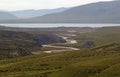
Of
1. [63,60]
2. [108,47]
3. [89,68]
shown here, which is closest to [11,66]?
[63,60]

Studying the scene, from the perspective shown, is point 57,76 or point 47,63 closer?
point 57,76

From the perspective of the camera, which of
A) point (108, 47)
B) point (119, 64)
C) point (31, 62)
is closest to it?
point (119, 64)

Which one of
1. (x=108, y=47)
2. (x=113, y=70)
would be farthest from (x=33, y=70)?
(x=108, y=47)

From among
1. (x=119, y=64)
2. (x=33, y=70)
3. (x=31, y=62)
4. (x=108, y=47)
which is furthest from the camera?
(x=108, y=47)

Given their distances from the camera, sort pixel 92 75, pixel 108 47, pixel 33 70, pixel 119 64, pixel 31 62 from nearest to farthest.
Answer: pixel 92 75 → pixel 119 64 → pixel 33 70 → pixel 31 62 → pixel 108 47

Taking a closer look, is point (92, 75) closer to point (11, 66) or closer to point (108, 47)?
point (11, 66)

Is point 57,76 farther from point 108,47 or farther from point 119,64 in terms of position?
point 108,47

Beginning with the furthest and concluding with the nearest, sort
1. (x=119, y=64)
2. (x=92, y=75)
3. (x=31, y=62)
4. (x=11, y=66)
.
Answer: (x=31, y=62)
(x=11, y=66)
(x=119, y=64)
(x=92, y=75)

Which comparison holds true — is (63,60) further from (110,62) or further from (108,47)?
(108,47)

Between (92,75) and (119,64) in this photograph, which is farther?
(119,64)
